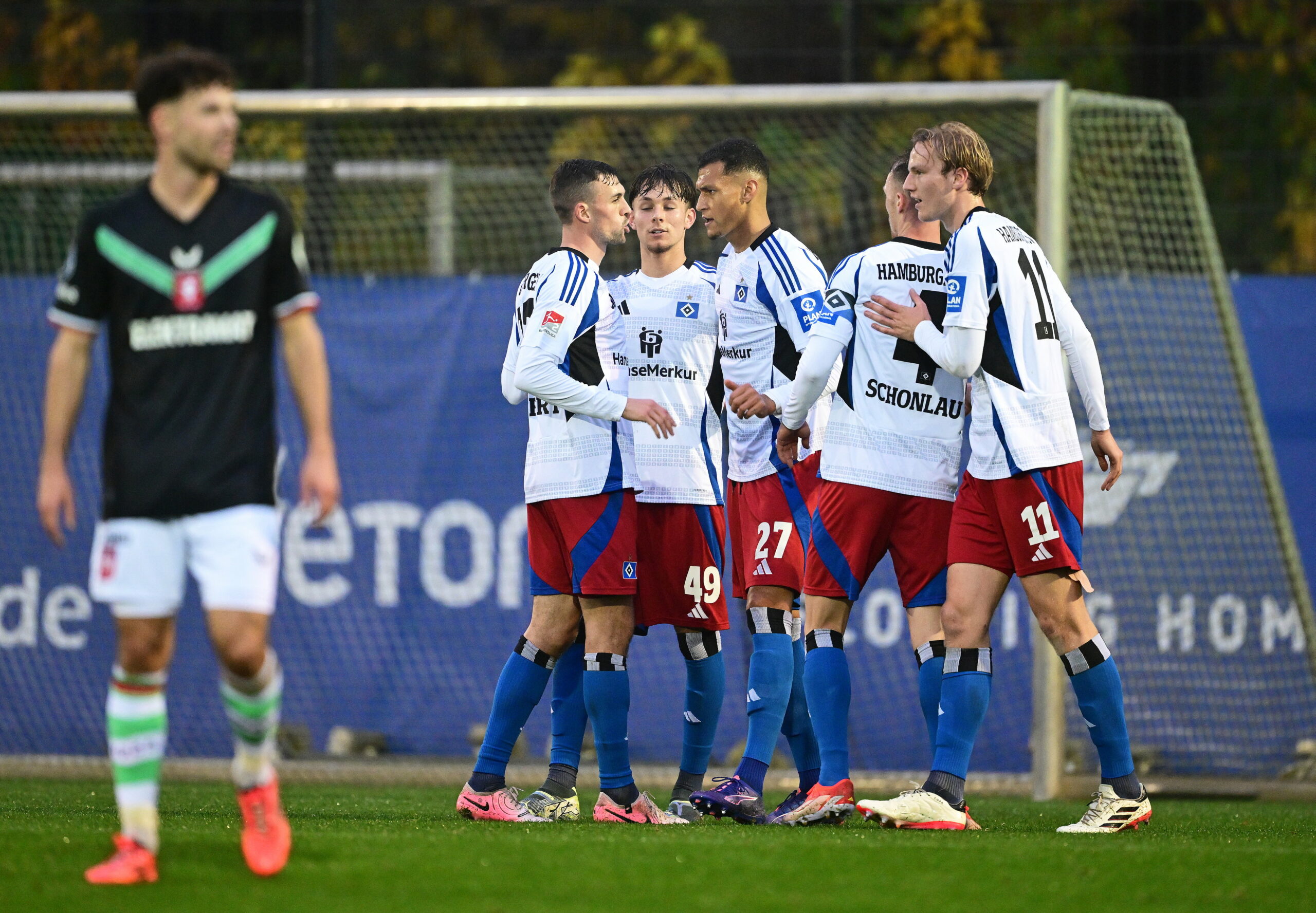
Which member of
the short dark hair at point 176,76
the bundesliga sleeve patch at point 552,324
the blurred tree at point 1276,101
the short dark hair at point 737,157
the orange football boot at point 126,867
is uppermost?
the blurred tree at point 1276,101

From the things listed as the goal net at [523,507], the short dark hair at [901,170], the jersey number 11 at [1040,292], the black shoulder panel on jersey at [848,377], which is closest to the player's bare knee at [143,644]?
the black shoulder panel on jersey at [848,377]

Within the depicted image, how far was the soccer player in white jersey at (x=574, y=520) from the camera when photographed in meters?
5.93

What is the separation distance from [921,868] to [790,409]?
1.95 m

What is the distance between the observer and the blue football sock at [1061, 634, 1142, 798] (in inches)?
221

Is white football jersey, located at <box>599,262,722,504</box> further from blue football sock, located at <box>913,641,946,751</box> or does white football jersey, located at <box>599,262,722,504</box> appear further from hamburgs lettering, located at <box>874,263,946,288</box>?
blue football sock, located at <box>913,641,946,751</box>

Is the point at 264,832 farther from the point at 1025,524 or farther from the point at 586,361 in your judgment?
the point at 1025,524

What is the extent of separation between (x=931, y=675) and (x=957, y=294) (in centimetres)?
146

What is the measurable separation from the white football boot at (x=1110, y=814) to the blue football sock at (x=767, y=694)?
1.10m

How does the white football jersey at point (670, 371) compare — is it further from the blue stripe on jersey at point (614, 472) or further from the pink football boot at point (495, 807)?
the pink football boot at point (495, 807)

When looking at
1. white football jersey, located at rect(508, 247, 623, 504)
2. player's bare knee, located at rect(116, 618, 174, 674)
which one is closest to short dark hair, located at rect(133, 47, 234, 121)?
player's bare knee, located at rect(116, 618, 174, 674)

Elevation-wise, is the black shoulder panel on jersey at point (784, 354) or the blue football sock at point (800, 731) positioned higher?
the black shoulder panel on jersey at point (784, 354)

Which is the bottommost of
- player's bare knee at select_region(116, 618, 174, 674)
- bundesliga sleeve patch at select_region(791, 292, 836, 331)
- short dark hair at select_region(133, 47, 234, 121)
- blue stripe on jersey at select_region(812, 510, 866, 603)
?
player's bare knee at select_region(116, 618, 174, 674)

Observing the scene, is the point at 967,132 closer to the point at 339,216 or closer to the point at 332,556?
the point at 332,556

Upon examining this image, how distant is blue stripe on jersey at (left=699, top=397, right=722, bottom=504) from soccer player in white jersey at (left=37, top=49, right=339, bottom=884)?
93.8 inches
